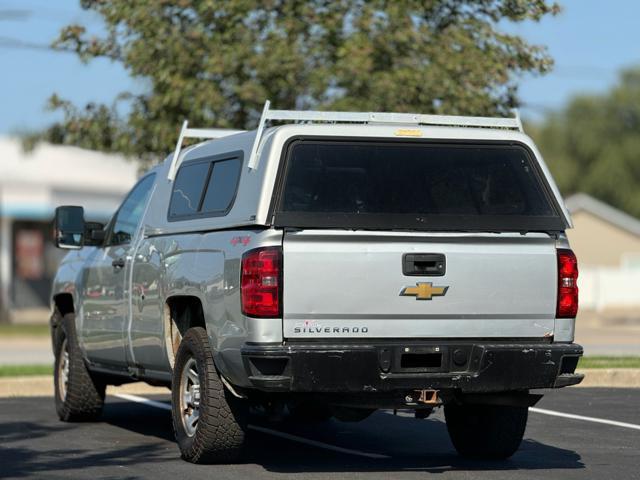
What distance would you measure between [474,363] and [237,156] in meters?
2.11

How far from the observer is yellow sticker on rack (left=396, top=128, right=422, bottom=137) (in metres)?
9.41

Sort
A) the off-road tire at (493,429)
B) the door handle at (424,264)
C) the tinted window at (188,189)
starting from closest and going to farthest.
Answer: the door handle at (424,264)
the off-road tire at (493,429)
the tinted window at (188,189)

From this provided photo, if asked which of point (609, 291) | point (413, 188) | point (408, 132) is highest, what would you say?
point (408, 132)

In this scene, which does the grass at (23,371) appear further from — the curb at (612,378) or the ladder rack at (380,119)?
the ladder rack at (380,119)

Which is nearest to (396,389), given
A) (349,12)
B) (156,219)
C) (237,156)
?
(237,156)

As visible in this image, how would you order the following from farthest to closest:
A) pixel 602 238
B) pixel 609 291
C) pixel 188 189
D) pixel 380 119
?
pixel 602 238, pixel 609 291, pixel 188 189, pixel 380 119

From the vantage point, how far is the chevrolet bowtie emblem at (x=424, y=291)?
8.96 m

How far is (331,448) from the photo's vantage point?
10758 mm

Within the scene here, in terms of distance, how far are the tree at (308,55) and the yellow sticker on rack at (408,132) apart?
984 cm

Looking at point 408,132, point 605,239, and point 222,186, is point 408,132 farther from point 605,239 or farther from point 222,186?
point 605,239

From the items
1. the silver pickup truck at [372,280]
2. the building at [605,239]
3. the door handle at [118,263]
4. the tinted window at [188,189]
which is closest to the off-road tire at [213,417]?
the silver pickup truck at [372,280]

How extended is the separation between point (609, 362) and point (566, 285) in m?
8.56

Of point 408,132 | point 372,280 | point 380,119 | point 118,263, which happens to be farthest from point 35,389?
point 372,280

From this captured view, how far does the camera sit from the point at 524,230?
9.23 m
